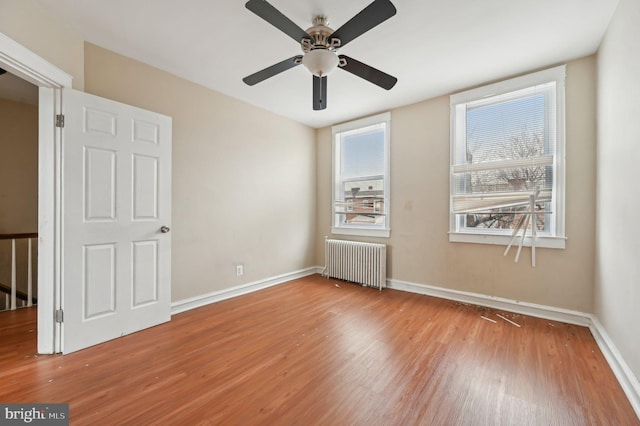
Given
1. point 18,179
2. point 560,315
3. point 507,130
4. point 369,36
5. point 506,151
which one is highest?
point 369,36

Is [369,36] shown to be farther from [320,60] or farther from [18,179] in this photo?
[18,179]

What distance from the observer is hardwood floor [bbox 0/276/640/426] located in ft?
4.86

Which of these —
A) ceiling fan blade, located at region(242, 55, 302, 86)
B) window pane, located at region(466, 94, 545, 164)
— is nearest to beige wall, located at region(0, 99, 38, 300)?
ceiling fan blade, located at region(242, 55, 302, 86)

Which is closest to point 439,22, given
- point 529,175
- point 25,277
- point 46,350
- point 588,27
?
point 588,27

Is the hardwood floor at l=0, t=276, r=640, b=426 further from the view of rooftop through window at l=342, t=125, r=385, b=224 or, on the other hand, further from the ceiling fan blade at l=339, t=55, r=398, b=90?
the ceiling fan blade at l=339, t=55, r=398, b=90

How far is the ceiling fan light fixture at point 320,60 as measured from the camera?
191cm

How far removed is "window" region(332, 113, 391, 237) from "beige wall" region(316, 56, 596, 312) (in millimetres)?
163

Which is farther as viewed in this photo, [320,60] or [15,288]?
[15,288]

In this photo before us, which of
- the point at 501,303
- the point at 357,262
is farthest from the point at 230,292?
the point at 501,303

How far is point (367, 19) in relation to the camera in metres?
1.62

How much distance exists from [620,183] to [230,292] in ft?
12.9

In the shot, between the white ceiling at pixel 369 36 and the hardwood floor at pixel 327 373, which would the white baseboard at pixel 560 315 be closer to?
the hardwood floor at pixel 327 373

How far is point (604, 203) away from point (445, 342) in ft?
6.03

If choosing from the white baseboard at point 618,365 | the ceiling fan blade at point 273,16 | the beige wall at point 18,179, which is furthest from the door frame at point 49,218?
the white baseboard at point 618,365
